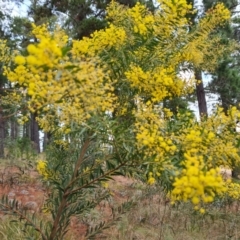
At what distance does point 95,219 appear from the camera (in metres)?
5.04

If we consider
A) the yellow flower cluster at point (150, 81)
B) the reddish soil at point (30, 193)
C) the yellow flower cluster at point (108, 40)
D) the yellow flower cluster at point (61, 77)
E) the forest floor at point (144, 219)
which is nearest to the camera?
the yellow flower cluster at point (61, 77)

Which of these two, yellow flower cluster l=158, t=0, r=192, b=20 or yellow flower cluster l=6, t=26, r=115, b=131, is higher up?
yellow flower cluster l=158, t=0, r=192, b=20

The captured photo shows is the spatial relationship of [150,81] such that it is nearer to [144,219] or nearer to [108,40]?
[108,40]

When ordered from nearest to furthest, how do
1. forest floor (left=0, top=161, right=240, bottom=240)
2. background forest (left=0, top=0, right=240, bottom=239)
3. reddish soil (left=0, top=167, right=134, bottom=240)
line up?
background forest (left=0, top=0, right=240, bottom=239), forest floor (left=0, top=161, right=240, bottom=240), reddish soil (left=0, top=167, right=134, bottom=240)

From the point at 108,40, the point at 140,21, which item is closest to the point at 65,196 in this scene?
the point at 108,40

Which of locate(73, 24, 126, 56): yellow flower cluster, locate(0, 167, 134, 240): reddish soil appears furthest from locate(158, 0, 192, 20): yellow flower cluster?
locate(0, 167, 134, 240): reddish soil

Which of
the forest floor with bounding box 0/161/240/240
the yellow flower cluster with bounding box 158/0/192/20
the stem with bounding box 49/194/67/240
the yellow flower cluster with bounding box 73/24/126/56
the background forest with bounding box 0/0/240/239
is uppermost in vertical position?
the yellow flower cluster with bounding box 158/0/192/20

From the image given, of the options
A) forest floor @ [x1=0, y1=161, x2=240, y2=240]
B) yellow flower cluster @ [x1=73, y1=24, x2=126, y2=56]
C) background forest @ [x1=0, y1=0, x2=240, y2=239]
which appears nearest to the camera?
background forest @ [x1=0, y1=0, x2=240, y2=239]

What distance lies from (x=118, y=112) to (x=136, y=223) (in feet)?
10.1

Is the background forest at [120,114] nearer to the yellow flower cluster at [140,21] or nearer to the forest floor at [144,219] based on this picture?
the yellow flower cluster at [140,21]

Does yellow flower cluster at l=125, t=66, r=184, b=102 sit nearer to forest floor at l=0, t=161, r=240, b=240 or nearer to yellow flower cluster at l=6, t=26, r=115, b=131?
yellow flower cluster at l=6, t=26, r=115, b=131

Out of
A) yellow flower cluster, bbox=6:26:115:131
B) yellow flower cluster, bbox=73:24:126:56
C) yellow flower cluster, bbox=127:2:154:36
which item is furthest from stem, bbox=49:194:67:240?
yellow flower cluster, bbox=127:2:154:36

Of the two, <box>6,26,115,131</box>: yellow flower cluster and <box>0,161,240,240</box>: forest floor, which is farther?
<box>0,161,240,240</box>: forest floor

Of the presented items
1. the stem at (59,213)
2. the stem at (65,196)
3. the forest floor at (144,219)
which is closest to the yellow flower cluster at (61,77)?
the stem at (65,196)
